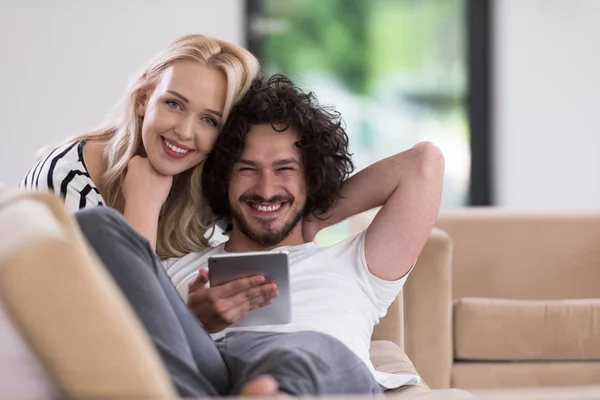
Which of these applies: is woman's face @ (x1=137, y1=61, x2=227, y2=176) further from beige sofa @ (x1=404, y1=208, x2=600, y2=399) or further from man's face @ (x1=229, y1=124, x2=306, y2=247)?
beige sofa @ (x1=404, y1=208, x2=600, y2=399)

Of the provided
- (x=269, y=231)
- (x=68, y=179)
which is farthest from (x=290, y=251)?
(x=68, y=179)

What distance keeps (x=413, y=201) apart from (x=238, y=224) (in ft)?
1.47

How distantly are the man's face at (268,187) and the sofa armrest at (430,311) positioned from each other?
0.74 metres

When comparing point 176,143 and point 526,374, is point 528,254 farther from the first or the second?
point 176,143

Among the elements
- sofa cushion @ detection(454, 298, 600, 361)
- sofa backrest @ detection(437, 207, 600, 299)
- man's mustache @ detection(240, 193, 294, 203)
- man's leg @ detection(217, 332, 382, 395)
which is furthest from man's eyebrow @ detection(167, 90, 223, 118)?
sofa backrest @ detection(437, 207, 600, 299)

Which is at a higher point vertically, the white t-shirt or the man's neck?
the man's neck

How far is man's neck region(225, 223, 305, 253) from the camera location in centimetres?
243

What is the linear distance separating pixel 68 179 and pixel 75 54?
2629 millimetres

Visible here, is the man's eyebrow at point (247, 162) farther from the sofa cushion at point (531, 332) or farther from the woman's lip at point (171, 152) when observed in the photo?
the sofa cushion at point (531, 332)

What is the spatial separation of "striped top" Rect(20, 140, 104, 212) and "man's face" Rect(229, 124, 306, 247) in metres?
0.35

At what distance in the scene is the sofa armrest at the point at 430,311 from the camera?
3.03m

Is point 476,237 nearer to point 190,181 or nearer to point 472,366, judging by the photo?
point 472,366

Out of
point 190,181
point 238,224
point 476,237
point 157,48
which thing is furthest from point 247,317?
point 157,48

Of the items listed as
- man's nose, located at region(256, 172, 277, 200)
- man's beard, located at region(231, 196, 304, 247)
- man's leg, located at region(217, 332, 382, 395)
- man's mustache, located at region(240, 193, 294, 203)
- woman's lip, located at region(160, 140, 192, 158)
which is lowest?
man's leg, located at region(217, 332, 382, 395)
